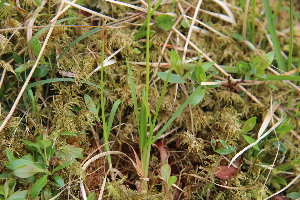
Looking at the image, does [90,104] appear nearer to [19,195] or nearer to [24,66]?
[24,66]

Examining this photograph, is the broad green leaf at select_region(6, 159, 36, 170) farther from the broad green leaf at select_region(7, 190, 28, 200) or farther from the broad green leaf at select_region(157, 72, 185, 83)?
the broad green leaf at select_region(157, 72, 185, 83)

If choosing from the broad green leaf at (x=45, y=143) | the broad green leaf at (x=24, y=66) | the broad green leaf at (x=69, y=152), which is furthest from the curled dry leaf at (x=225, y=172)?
the broad green leaf at (x=24, y=66)

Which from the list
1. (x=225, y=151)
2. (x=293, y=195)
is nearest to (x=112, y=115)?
(x=225, y=151)

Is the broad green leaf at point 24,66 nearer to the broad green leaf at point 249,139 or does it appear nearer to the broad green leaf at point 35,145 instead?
the broad green leaf at point 35,145

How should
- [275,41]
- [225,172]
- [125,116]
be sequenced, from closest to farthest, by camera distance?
1. [225,172]
2. [125,116]
3. [275,41]

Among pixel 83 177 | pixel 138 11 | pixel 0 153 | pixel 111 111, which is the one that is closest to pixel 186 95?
pixel 111 111

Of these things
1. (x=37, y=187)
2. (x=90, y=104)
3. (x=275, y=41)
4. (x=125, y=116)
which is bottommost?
(x=37, y=187)
